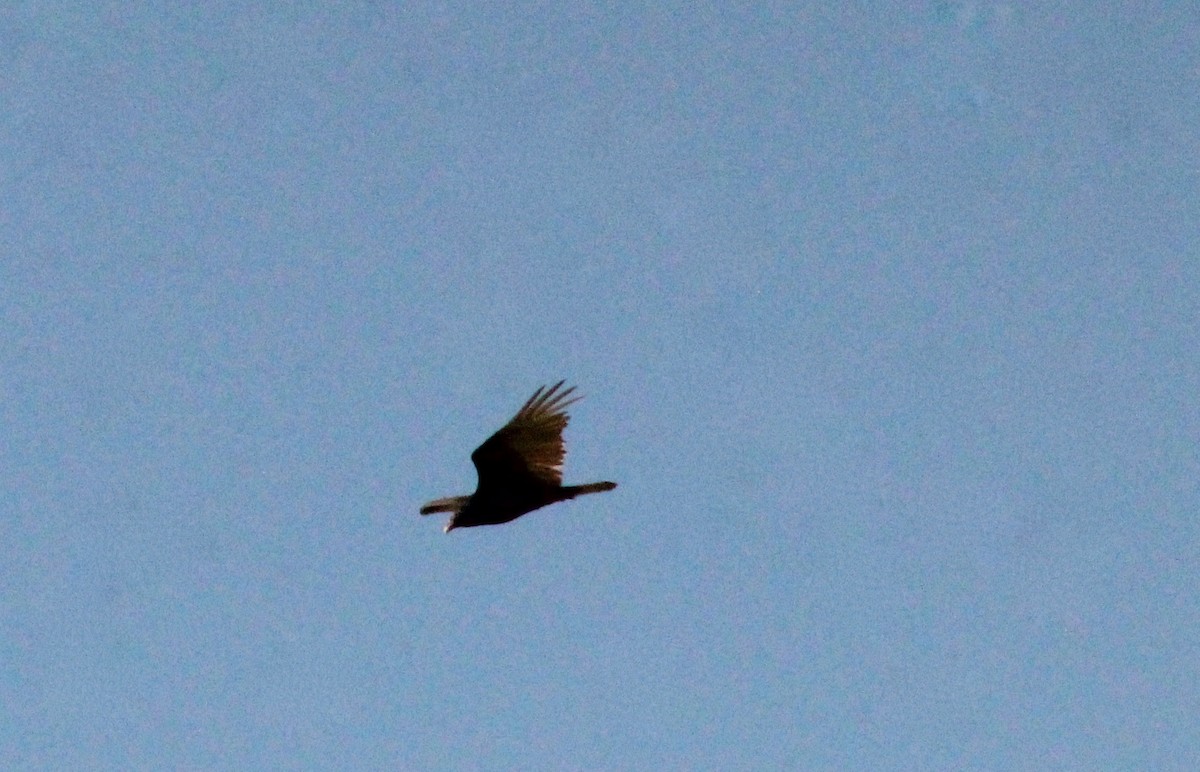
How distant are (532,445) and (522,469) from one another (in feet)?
1.29

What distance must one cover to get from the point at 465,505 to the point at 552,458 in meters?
1.54

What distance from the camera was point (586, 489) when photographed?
3278 cm

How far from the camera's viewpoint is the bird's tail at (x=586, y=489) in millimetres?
32656

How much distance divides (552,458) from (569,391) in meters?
0.99

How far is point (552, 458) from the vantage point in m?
32.9

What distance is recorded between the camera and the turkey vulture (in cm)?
3275

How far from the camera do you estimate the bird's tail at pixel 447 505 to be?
3356 centimetres

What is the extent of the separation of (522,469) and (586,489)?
0.98m

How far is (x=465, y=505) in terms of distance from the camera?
110 ft

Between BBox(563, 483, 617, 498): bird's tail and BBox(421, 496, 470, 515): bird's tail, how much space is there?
1.54 metres

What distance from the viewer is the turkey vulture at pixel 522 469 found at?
3275 cm

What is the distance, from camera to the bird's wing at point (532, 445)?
32.8 m

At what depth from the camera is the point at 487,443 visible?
3275 cm

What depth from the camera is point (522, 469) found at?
33031 mm
